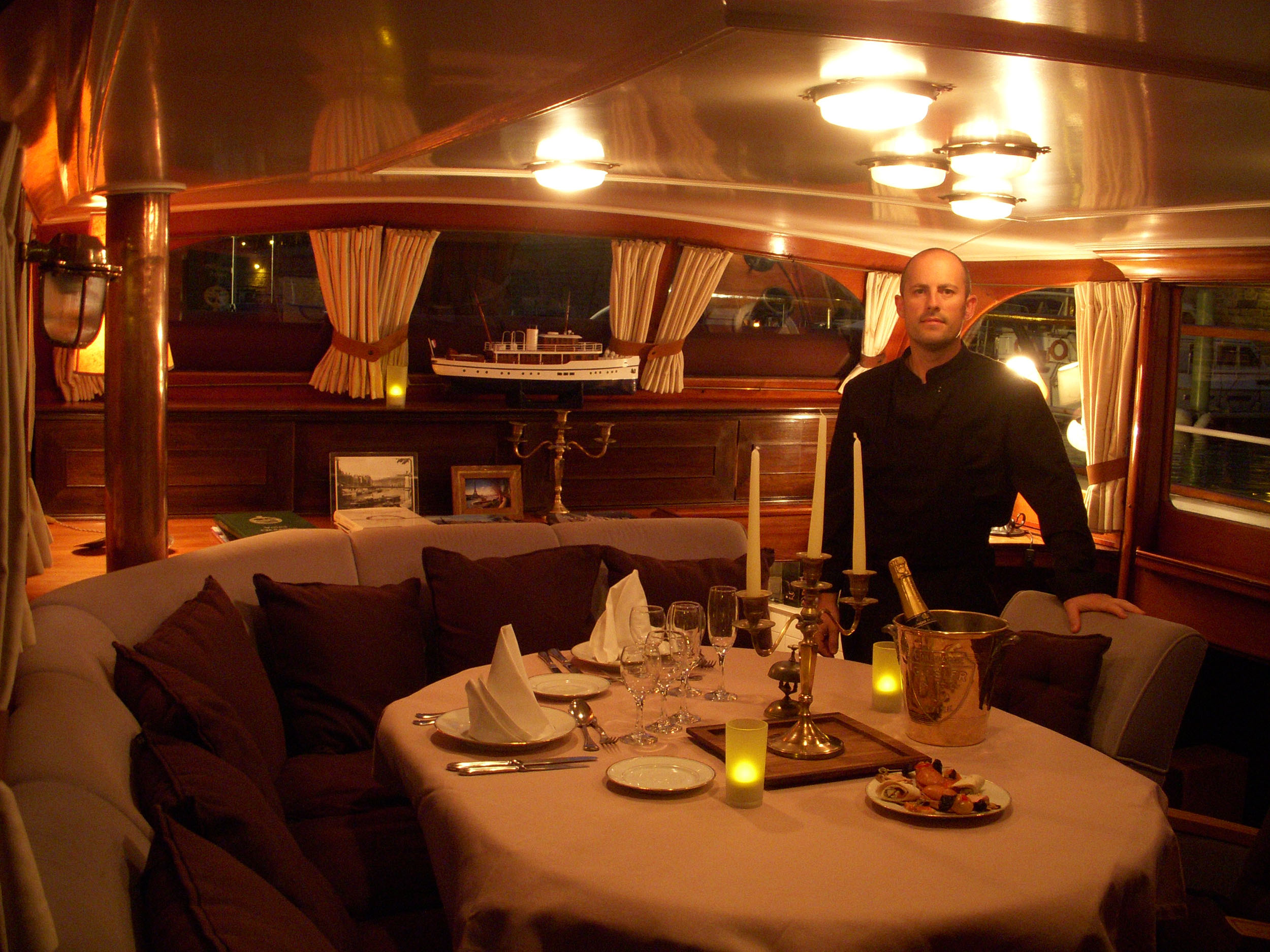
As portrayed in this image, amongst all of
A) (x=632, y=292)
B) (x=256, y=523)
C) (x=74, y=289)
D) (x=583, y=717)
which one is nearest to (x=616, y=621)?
(x=583, y=717)

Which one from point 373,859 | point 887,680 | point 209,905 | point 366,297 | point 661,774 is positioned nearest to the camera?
point 209,905

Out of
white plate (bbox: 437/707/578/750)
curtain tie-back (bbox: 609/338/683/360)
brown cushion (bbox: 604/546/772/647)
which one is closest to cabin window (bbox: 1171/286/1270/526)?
curtain tie-back (bbox: 609/338/683/360)

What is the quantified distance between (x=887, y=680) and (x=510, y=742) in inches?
30.4

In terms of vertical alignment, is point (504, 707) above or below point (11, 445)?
below

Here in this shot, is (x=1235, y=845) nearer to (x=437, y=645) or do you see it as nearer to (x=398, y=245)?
(x=437, y=645)

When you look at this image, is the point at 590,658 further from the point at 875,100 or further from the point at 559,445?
the point at 559,445

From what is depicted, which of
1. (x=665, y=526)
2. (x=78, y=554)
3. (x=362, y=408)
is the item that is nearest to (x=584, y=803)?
(x=665, y=526)

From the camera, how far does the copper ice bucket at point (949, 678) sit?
1920 millimetres

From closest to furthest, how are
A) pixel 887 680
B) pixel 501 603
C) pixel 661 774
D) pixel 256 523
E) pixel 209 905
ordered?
pixel 209 905
pixel 661 774
pixel 887 680
pixel 501 603
pixel 256 523

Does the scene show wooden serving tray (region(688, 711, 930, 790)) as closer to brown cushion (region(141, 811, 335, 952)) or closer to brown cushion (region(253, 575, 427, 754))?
brown cushion (region(141, 811, 335, 952))

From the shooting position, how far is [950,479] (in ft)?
9.36

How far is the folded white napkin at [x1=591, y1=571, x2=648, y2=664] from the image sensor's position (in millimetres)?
2543

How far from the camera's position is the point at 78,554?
4539 millimetres

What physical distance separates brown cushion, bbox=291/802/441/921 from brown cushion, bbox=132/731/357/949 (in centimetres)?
42
